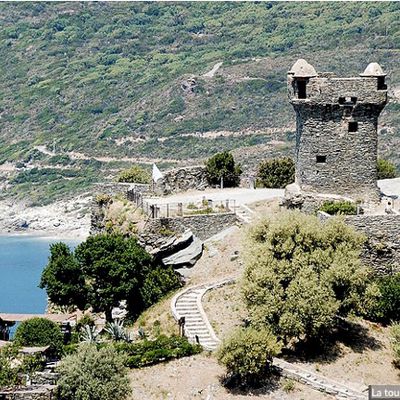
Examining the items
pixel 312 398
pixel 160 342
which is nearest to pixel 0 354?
pixel 160 342

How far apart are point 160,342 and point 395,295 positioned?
8.36 meters

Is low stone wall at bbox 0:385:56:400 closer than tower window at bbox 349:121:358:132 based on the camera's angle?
Yes

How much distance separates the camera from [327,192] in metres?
45.6

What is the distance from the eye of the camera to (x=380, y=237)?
134 feet

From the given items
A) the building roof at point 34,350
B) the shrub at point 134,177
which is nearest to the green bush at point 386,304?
the building roof at point 34,350

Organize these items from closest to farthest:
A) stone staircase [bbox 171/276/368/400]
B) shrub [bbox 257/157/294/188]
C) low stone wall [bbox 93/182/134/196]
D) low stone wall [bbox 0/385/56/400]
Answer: low stone wall [bbox 0/385/56/400] → stone staircase [bbox 171/276/368/400] → low stone wall [bbox 93/182/134/196] → shrub [bbox 257/157/294/188]

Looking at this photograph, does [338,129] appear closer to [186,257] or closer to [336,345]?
[186,257]

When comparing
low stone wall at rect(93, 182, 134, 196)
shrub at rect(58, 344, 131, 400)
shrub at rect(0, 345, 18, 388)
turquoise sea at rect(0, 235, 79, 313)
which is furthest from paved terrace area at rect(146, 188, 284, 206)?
turquoise sea at rect(0, 235, 79, 313)

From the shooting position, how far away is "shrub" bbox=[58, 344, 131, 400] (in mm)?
33406

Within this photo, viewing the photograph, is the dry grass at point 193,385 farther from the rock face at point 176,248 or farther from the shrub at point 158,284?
the rock face at point 176,248

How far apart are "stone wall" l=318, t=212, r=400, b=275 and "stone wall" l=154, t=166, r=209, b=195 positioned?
49.3 feet

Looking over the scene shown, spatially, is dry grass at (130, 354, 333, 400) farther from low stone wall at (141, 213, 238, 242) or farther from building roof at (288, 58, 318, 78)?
building roof at (288, 58, 318, 78)

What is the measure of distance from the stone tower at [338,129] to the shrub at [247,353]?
484 inches

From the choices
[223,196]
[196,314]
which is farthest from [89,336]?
[223,196]
